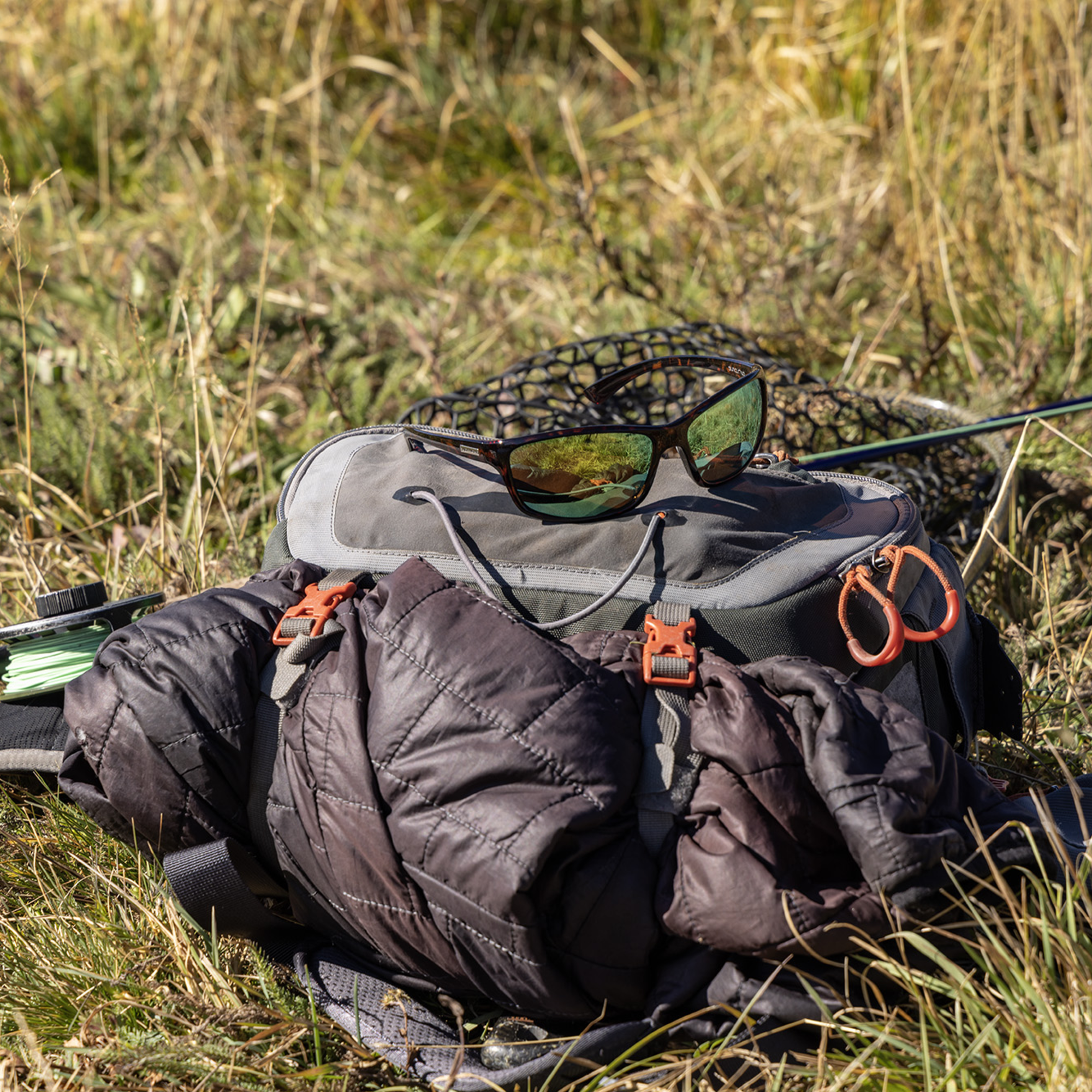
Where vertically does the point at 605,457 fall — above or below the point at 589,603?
above

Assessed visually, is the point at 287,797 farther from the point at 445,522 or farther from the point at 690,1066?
the point at 690,1066

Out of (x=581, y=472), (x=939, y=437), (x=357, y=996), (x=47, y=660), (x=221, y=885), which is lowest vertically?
(x=357, y=996)

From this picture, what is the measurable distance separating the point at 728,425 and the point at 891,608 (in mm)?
408

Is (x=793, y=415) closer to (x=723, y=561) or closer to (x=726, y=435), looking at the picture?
(x=726, y=435)

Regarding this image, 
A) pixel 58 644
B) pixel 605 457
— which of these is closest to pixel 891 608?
pixel 605 457

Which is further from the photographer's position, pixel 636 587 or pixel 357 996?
pixel 636 587

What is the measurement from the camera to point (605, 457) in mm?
1563

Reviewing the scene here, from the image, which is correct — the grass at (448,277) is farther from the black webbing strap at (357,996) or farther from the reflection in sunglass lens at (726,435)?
the reflection in sunglass lens at (726,435)

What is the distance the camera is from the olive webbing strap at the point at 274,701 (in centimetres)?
144

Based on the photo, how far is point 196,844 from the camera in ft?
4.88

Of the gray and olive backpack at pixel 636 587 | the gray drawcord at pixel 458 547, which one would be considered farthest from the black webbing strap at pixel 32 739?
the gray drawcord at pixel 458 547

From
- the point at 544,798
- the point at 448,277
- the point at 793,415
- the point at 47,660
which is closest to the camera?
the point at 544,798

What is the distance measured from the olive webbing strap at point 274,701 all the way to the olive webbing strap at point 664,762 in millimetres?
470

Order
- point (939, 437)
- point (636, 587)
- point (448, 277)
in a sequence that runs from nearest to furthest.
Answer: point (636, 587)
point (939, 437)
point (448, 277)
